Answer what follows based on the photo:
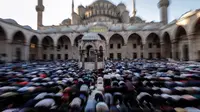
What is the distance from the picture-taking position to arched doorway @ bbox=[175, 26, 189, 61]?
1684cm

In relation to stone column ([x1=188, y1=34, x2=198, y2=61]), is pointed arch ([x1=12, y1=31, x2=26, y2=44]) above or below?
above

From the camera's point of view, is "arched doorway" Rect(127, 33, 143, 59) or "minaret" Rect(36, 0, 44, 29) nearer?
"arched doorway" Rect(127, 33, 143, 59)

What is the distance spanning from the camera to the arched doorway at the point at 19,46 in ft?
62.0

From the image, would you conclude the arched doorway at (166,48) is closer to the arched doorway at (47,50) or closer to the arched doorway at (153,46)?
the arched doorway at (153,46)

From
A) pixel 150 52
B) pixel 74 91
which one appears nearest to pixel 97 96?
pixel 74 91

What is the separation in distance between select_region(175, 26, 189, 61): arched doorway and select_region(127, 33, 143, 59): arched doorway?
7251 millimetres

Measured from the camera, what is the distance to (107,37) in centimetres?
2227

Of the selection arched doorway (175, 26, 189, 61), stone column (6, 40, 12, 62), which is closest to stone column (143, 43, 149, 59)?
arched doorway (175, 26, 189, 61)

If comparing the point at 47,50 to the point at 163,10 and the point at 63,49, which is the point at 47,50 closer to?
the point at 63,49

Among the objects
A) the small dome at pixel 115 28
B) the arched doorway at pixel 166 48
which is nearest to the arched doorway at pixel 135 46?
the small dome at pixel 115 28

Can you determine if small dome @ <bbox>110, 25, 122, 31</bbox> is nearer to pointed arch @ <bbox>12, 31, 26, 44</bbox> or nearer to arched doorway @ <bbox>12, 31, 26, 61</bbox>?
pointed arch @ <bbox>12, 31, 26, 44</bbox>

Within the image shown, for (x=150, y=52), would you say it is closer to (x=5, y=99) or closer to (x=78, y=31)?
(x=78, y=31)

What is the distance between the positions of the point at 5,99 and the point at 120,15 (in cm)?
3483

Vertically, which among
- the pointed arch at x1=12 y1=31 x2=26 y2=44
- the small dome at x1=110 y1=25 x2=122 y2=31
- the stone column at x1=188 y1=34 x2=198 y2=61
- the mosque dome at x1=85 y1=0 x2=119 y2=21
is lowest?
the stone column at x1=188 y1=34 x2=198 y2=61
